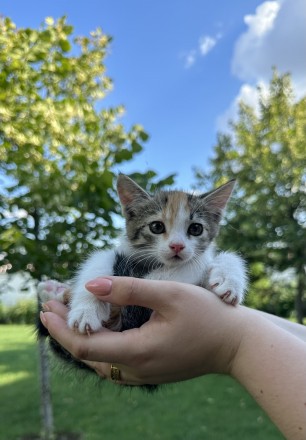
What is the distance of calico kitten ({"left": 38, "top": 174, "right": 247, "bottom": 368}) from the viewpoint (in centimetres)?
183

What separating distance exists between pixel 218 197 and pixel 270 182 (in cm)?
865

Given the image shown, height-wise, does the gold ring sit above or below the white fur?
below

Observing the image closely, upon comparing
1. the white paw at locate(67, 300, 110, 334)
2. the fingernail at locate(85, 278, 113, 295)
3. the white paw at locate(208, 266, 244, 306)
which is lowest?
the white paw at locate(67, 300, 110, 334)

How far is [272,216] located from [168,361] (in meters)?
9.14

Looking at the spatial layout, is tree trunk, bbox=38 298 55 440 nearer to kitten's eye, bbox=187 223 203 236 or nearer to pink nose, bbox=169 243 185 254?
kitten's eye, bbox=187 223 203 236

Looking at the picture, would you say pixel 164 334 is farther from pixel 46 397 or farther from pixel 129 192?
pixel 46 397

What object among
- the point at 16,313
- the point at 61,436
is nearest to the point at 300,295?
the point at 61,436

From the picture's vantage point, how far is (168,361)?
5.57 feet

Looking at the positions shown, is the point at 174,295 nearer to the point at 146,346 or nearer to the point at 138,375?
the point at 146,346

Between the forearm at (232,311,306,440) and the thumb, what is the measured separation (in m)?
0.36

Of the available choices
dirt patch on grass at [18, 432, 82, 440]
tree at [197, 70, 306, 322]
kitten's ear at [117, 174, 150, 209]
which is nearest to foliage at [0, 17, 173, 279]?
kitten's ear at [117, 174, 150, 209]

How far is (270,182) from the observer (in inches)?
426

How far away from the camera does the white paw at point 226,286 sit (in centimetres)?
179

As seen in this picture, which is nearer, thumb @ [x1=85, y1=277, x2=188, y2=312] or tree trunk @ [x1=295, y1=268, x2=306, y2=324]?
thumb @ [x1=85, y1=277, x2=188, y2=312]
